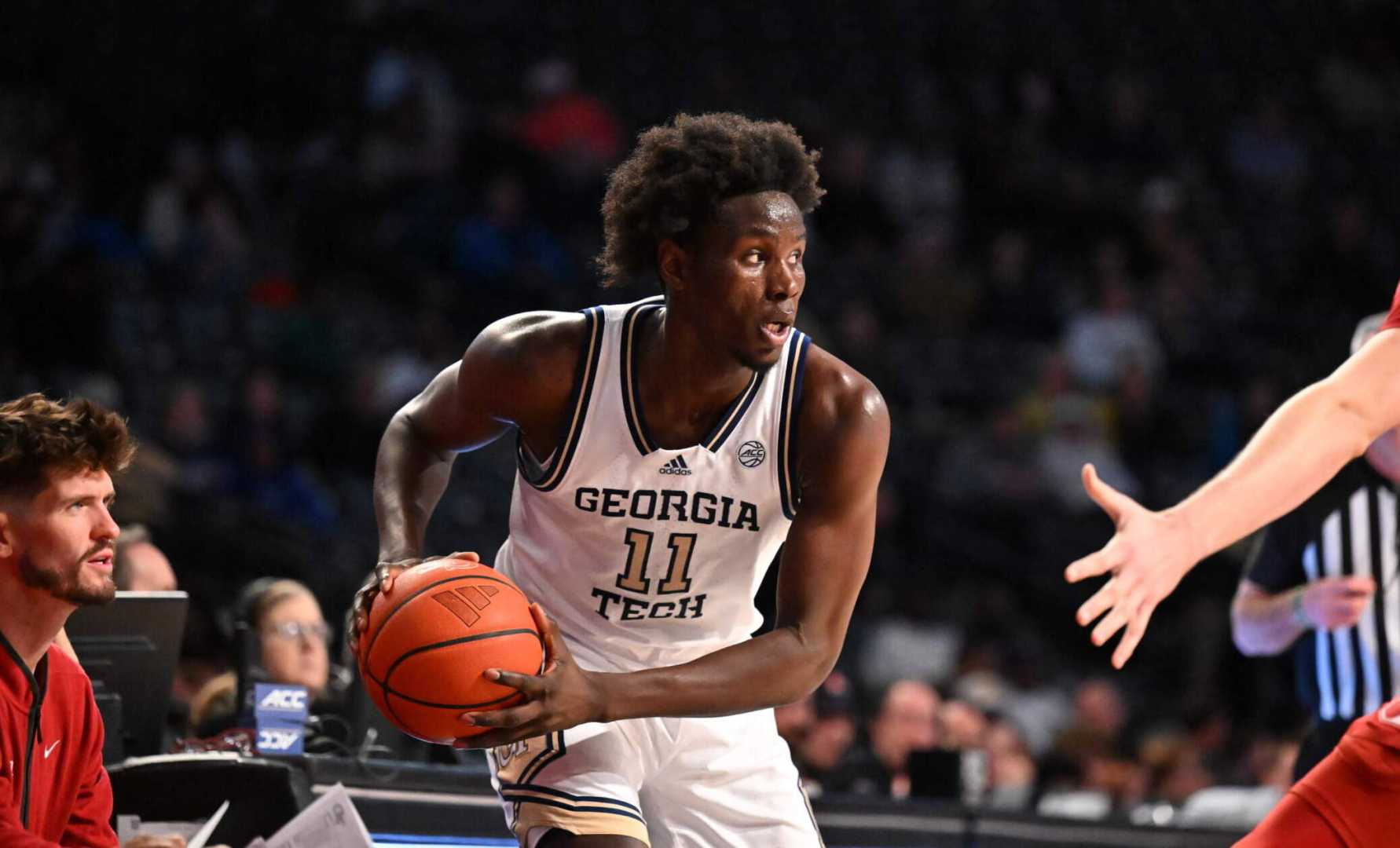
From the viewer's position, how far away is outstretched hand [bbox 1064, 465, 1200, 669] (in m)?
2.29

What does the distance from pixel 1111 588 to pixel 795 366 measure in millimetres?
1459

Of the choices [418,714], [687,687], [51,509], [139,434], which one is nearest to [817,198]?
[687,687]

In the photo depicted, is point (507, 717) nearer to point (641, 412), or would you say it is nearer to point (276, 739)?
point (641, 412)

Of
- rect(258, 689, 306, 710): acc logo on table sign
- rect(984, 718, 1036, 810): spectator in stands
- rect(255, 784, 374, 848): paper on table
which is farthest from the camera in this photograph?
rect(984, 718, 1036, 810): spectator in stands

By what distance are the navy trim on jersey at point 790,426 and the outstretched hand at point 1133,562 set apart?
1.31 meters

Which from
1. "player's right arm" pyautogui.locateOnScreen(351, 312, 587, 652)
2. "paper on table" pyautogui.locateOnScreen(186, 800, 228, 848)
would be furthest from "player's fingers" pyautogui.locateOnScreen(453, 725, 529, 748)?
"paper on table" pyautogui.locateOnScreen(186, 800, 228, 848)

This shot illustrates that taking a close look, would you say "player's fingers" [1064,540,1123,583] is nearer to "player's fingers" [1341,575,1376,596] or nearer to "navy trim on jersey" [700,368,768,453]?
"navy trim on jersey" [700,368,768,453]

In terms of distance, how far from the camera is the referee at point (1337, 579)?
5.06 meters

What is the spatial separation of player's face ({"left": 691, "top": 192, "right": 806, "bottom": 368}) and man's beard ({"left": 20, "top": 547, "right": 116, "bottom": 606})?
136cm

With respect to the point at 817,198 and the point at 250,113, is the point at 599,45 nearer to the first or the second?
the point at 250,113

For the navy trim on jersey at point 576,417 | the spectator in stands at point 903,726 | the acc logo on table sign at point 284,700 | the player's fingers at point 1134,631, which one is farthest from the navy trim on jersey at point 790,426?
the spectator in stands at point 903,726

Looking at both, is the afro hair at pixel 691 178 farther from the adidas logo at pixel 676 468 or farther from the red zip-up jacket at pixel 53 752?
the red zip-up jacket at pixel 53 752

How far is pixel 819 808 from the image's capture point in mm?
5191

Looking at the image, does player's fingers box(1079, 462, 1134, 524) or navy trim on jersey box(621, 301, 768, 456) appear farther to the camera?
navy trim on jersey box(621, 301, 768, 456)
